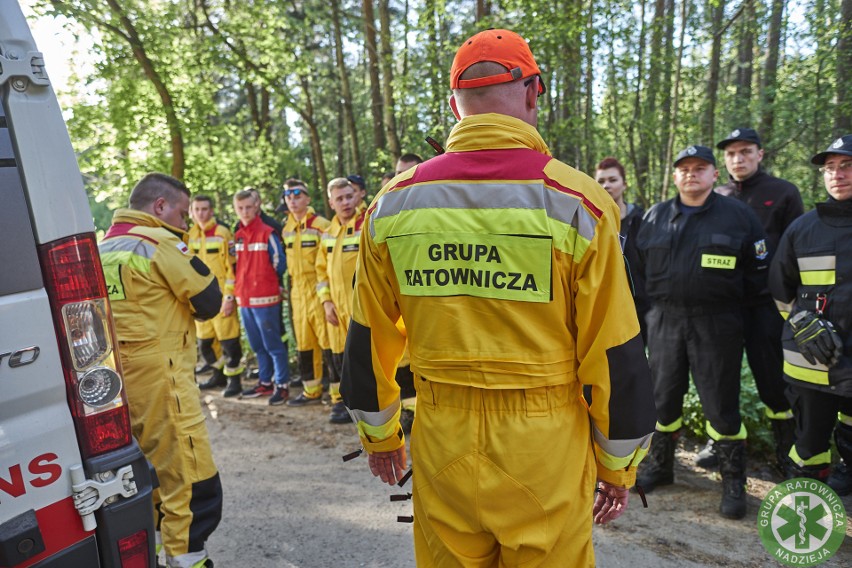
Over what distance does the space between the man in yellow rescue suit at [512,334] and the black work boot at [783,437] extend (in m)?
3.07

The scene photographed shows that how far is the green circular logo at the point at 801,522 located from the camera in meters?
3.27

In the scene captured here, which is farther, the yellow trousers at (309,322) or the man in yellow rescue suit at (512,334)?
the yellow trousers at (309,322)

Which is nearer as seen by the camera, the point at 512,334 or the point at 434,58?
the point at 512,334

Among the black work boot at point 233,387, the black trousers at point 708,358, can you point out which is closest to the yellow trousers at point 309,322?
the black work boot at point 233,387

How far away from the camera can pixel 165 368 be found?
3.17 metres

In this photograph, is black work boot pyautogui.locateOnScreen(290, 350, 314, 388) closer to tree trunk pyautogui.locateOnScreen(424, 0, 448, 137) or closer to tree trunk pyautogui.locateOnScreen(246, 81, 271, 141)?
tree trunk pyautogui.locateOnScreen(424, 0, 448, 137)

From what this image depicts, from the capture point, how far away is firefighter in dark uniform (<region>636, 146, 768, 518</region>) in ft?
12.4

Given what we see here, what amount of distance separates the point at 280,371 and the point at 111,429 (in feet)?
17.0

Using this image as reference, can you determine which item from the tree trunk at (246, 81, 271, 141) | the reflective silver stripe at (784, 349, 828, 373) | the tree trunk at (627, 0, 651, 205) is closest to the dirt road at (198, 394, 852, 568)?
the reflective silver stripe at (784, 349, 828, 373)

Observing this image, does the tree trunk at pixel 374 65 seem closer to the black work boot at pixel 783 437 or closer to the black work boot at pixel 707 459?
the black work boot at pixel 707 459

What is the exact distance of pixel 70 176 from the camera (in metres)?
1.85

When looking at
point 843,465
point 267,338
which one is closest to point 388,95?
point 267,338

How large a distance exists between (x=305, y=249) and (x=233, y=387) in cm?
205

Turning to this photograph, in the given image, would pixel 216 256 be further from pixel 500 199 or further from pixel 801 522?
pixel 801 522
